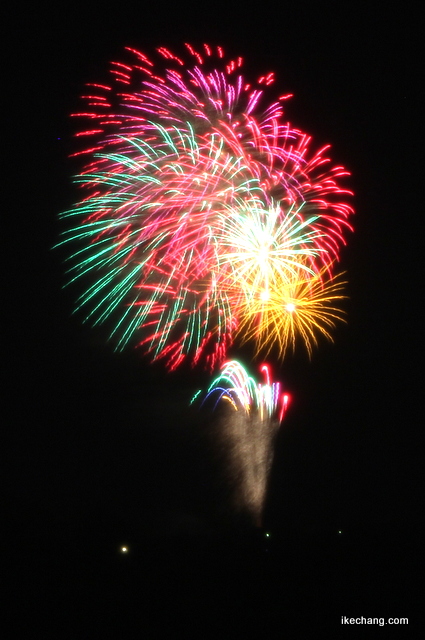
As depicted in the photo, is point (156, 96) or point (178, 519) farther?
point (178, 519)

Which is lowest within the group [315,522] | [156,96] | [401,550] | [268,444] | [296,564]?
[296,564]

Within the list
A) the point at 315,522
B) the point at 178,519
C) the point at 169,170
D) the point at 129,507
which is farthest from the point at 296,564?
the point at 169,170

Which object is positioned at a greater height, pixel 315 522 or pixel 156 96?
pixel 156 96

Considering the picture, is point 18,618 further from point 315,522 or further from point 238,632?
point 315,522

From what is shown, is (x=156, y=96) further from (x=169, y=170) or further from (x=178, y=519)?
(x=178, y=519)

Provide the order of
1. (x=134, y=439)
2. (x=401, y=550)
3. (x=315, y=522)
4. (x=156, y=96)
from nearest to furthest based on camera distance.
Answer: (x=156, y=96)
(x=401, y=550)
(x=134, y=439)
(x=315, y=522)

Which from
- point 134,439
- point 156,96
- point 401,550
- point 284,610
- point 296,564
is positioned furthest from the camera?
point 134,439
